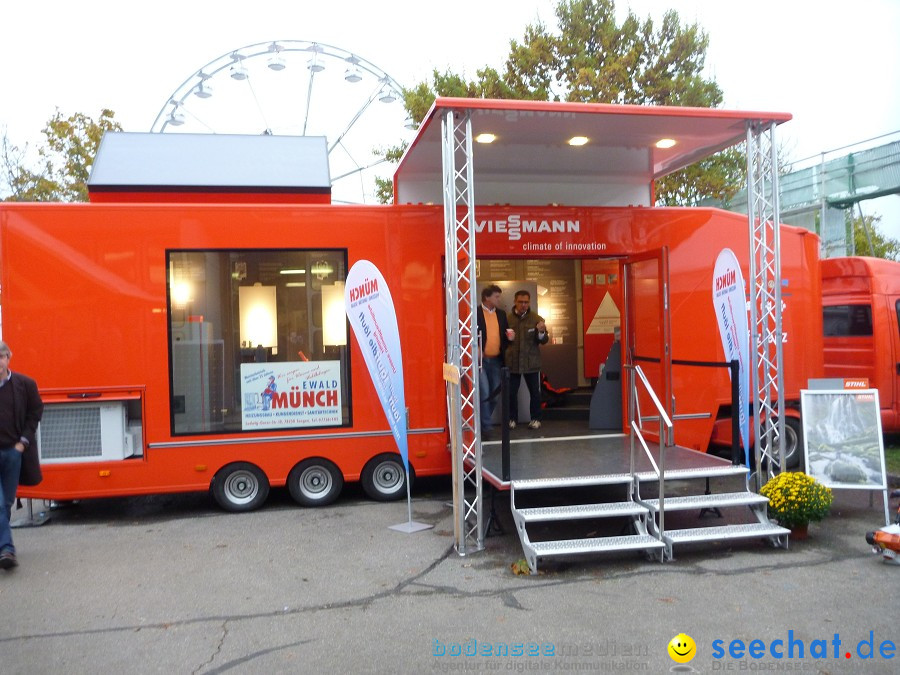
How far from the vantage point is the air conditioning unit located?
6.81m

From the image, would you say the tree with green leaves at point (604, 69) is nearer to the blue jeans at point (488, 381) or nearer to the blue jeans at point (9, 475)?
the blue jeans at point (488, 381)

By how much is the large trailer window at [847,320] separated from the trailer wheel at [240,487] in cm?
794

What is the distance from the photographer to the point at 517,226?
7680mm

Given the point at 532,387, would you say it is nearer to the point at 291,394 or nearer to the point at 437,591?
the point at 291,394

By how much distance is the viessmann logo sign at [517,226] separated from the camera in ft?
25.1

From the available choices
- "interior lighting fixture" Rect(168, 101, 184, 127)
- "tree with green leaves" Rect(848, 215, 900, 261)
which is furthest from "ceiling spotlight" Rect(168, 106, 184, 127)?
"tree with green leaves" Rect(848, 215, 900, 261)

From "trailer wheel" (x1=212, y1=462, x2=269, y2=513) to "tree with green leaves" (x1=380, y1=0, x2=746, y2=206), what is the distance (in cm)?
1109

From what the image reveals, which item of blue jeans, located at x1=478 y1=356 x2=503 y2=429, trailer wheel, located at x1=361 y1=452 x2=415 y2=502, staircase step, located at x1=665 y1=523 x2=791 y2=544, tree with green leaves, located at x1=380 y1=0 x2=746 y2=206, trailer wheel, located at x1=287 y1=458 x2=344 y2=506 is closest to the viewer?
staircase step, located at x1=665 y1=523 x2=791 y2=544

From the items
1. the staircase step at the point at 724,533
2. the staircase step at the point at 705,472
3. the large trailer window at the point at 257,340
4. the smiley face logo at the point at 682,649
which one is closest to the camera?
the smiley face logo at the point at 682,649

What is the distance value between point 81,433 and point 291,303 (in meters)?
2.20

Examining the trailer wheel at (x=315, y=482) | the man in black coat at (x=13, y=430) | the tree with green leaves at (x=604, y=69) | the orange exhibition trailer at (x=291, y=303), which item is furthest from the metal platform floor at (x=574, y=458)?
the tree with green leaves at (x=604, y=69)

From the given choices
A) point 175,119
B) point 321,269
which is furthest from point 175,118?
point 321,269

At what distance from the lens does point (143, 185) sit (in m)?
7.25

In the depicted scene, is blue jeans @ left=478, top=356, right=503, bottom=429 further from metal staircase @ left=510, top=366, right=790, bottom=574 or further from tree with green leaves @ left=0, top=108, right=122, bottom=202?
tree with green leaves @ left=0, top=108, right=122, bottom=202
